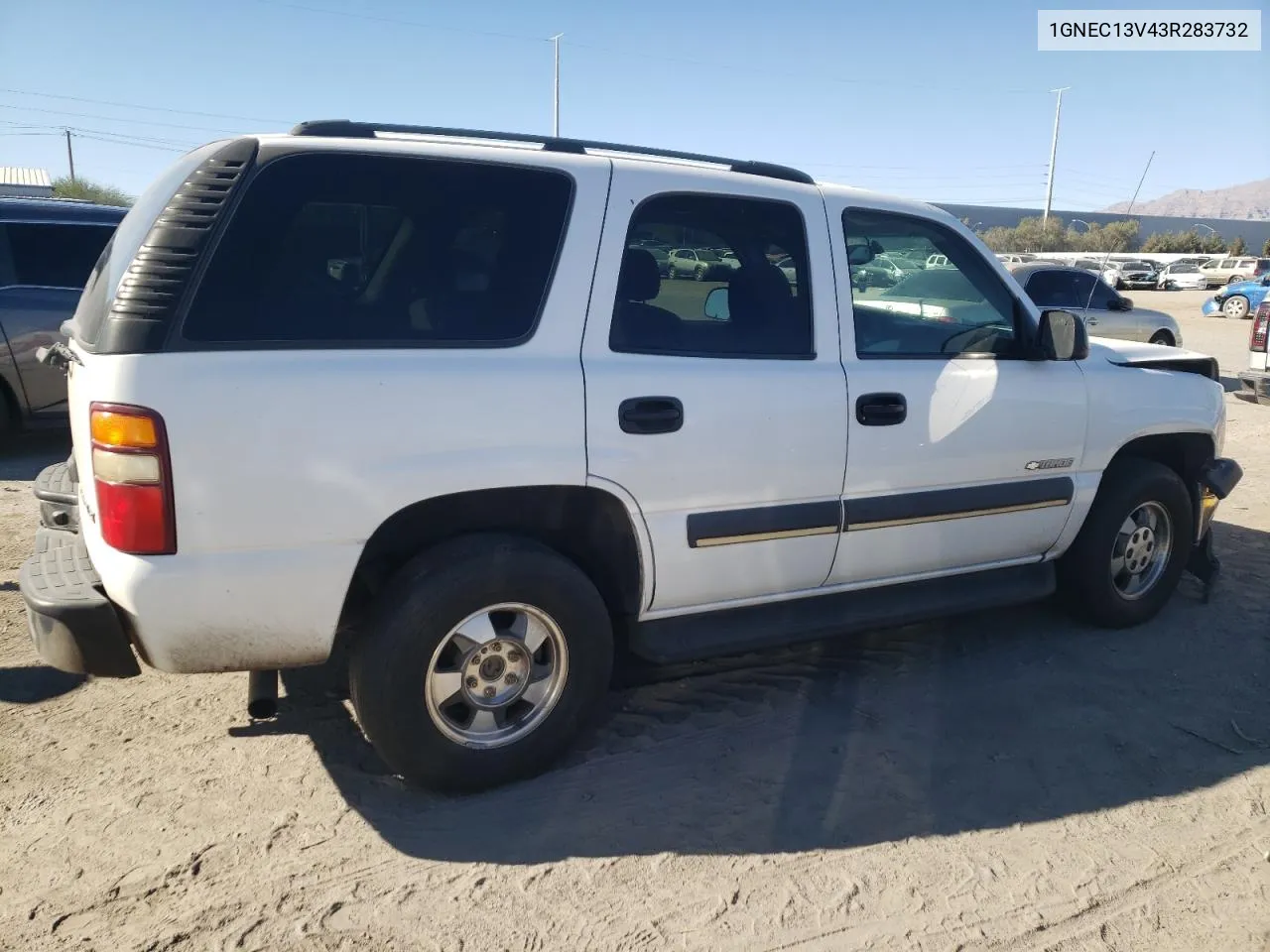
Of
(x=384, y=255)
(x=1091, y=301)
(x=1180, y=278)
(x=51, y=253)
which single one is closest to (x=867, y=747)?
(x=384, y=255)

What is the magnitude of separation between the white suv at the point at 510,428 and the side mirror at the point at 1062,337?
0.04 ft

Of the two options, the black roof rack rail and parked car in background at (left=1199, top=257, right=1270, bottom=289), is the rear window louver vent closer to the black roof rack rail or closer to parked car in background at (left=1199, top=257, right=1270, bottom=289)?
the black roof rack rail

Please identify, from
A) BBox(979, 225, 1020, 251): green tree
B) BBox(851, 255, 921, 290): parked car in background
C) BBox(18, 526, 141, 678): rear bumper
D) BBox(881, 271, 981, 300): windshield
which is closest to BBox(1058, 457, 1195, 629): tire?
BBox(881, 271, 981, 300): windshield

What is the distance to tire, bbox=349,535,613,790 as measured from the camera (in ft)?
9.80

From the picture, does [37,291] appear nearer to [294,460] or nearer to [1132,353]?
[294,460]

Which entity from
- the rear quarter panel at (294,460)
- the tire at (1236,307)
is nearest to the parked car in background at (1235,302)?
the tire at (1236,307)

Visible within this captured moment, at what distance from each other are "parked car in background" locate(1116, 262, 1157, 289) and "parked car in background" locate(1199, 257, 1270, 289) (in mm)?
2224

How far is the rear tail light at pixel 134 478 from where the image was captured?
259 cm

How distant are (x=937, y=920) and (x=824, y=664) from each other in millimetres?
1647

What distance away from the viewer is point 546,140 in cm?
337

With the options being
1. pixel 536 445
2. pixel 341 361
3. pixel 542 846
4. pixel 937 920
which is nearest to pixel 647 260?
pixel 536 445

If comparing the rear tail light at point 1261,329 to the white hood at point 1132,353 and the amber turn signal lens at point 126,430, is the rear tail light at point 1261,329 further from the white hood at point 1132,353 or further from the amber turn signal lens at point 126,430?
the amber turn signal lens at point 126,430

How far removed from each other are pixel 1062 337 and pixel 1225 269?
45.3 m

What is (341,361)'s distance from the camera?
2797mm
